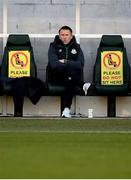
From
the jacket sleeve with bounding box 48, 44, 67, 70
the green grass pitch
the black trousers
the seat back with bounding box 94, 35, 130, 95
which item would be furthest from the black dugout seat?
the green grass pitch

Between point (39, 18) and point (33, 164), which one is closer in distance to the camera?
point (33, 164)

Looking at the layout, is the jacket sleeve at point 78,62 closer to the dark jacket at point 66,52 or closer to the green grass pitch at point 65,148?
the dark jacket at point 66,52

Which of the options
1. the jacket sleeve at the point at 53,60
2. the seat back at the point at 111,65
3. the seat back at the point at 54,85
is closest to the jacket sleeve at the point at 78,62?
the jacket sleeve at the point at 53,60

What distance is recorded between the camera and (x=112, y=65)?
1353 centimetres

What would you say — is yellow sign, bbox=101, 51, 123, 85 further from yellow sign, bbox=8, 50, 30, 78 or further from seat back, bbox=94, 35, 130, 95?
yellow sign, bbox=8, 50, 30, 78

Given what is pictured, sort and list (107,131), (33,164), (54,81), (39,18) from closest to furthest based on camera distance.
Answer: (33,164) → (107,131) → (54,81) → (39,18)

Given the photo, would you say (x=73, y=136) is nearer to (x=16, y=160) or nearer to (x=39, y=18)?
(x=16, y=160)

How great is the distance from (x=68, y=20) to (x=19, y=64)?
1204 millimetres

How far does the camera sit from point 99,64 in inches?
532

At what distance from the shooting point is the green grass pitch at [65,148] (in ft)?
20.9

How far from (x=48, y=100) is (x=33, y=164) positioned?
7.04m

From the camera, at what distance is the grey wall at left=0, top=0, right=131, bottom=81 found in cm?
1384

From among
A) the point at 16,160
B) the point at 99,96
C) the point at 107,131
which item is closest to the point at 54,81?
the point at 99,96

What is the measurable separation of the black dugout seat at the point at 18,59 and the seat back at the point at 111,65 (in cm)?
107
